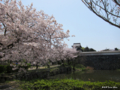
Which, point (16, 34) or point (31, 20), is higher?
point (31, 20)

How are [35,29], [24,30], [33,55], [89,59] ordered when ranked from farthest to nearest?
1. [89,59]
2. [33,55]
3. [35,29]
4. [24,30]

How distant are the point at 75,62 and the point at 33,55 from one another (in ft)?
56.7

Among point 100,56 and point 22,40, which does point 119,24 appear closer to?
point 22,40

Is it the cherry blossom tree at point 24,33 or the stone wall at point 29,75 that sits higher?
the cherry blossom tree at point 24,33

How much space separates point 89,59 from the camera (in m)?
23.2

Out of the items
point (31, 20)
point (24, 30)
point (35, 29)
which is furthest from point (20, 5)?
point (24, 30)

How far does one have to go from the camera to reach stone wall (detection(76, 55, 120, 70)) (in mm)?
21331

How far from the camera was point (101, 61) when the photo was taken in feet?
73.0

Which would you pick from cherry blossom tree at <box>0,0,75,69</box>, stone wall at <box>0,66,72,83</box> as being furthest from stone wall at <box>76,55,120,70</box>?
cherry blossom tree at <box>0,0,75,69</box>

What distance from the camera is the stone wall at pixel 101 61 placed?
21331mm

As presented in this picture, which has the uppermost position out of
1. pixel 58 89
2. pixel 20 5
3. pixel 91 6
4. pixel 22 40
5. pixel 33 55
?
pixel 20 5

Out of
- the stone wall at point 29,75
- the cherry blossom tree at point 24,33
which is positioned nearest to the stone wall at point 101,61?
the stone wall at point 29,75

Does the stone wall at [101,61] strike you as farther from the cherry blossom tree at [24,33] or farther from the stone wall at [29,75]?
the cherry blossom tree at [24,33]

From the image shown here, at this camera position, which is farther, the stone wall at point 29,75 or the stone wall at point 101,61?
the stone wall at point 101,61
